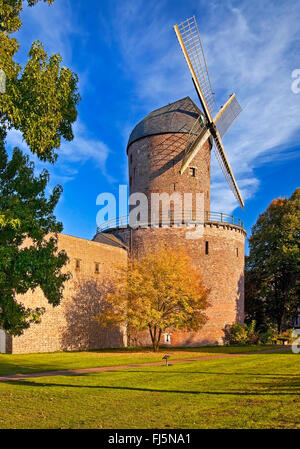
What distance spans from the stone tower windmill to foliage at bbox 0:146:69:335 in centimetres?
2311

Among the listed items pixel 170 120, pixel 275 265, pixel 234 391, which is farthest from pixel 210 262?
pixel 234 391

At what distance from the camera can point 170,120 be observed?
37938 mm

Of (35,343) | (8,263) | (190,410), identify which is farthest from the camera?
(35,343)

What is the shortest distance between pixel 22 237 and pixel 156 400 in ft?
17.6

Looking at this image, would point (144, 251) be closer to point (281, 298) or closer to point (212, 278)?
point (212, 278)

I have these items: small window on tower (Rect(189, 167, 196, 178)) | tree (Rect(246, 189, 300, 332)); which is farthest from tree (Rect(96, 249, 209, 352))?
tree (Rect(246, 189, 300, 332))

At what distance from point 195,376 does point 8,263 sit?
7.96 m

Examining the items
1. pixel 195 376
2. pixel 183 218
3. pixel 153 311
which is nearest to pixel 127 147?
pixel 183 218

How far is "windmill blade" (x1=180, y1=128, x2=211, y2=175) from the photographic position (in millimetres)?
36263

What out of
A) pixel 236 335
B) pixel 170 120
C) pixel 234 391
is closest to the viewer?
pixel 234 391

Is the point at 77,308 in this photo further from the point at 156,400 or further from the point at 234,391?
the point at 156,400

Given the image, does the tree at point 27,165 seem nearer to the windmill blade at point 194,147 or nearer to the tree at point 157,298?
the tree at point 157,298
